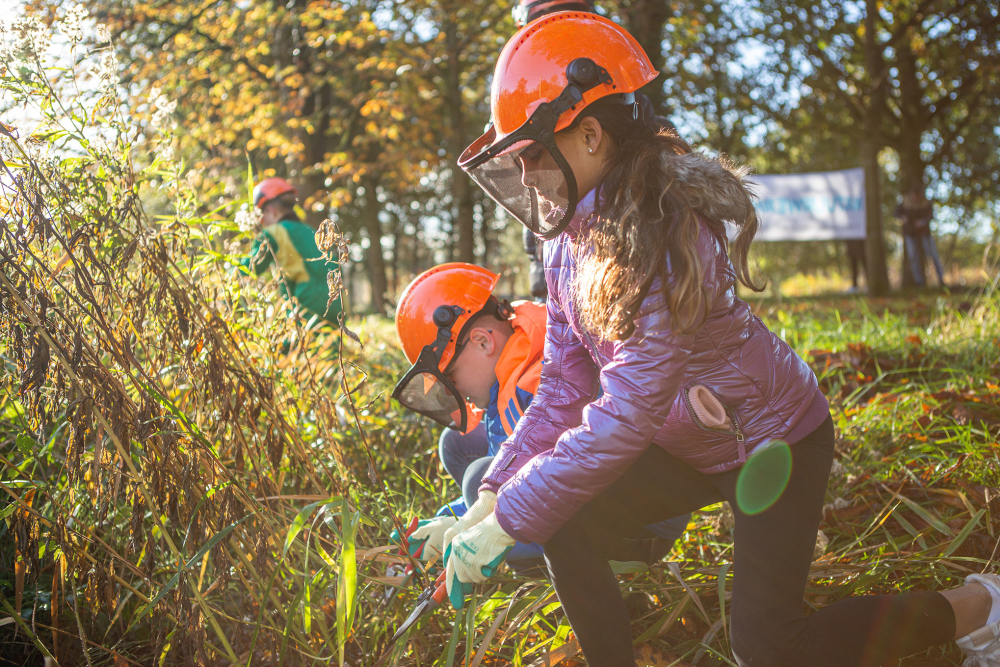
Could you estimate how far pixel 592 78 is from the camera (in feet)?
4.86

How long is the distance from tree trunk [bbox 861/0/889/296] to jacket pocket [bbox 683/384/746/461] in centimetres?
927

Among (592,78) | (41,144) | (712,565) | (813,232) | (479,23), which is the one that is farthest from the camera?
(813,232)

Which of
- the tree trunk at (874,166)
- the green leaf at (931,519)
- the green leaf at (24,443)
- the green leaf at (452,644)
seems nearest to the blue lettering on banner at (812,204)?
the tree trunk at (874,166)

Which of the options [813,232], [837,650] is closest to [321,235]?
[837,650]

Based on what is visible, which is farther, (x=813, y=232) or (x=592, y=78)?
Result: (x=813, y=232)

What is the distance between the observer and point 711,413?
144 centimetres

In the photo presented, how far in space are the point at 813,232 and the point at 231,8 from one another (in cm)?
960

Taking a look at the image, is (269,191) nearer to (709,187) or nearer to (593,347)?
(593,347)

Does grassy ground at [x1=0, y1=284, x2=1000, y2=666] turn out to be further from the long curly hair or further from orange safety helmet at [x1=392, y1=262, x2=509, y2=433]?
the long curly hair

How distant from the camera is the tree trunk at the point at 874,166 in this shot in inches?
366

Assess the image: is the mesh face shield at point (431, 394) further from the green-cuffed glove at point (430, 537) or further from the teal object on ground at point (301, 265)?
the teal object on ground at point (301, 265)

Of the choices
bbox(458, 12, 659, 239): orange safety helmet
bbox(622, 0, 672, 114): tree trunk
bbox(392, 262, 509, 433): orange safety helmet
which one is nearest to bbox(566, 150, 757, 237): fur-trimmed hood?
bbox(458, 12, 659, 239): orange safety helmet

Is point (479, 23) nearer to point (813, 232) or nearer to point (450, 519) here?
point (813, 232)

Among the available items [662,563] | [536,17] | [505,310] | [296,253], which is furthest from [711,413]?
[296,253]
